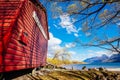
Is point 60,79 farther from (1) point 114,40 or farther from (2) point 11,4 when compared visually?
(2) point 11,4

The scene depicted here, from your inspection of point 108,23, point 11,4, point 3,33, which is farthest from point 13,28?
point 108,23

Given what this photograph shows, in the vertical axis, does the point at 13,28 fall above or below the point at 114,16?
below

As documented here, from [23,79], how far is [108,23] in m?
5.66

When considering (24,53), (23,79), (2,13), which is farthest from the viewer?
(23,79)

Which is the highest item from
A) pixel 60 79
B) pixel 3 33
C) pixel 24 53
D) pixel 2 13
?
pixel 2 13

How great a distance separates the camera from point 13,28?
20.6 feet

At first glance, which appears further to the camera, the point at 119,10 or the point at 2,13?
the point at 119,10

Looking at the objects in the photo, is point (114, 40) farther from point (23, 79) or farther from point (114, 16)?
point (23, 79)

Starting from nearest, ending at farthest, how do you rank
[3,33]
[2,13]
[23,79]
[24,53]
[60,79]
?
[3,33], [2,13], [24,53], [23,79], [60,79]

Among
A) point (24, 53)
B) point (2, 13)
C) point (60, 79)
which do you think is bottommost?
point (60, 79)

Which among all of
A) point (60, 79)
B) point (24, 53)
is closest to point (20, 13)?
point (24, 53)

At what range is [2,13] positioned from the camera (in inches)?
263

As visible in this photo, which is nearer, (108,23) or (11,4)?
(11,4)

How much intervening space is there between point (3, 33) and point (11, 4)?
5.33ft
